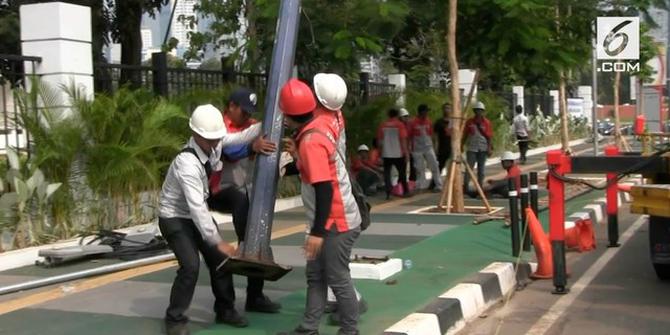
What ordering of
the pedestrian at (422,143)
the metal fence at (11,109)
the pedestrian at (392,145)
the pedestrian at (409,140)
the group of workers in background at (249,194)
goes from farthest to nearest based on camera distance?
the pedestrian at (422,143) → the pedestrian at (409,140) → the pedestrian at (392,145) → the metal fence at (11,109) → the group of workers in background at (249,194)

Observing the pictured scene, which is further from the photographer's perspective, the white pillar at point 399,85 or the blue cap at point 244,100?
the white pillar at point 399,85

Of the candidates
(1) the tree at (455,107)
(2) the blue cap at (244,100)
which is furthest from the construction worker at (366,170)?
(2) the blue cap at (244,100)

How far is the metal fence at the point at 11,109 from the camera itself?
31.6 ft

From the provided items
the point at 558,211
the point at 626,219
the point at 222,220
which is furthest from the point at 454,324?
the point at 626,219

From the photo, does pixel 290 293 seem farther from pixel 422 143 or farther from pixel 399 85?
pixel 399 85

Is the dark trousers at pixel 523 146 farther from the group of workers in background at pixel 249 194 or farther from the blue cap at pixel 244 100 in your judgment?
the blue cap at pixel 244 100

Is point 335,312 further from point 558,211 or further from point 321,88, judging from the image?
point 558,211

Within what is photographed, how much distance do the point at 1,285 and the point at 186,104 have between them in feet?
15.6

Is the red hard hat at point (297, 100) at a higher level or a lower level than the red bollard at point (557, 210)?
higher

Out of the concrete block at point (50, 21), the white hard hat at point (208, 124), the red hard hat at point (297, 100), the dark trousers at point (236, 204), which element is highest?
the concrete block at point (50, 21)

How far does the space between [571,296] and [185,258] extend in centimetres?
381

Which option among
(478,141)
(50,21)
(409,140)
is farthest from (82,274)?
(478,141)

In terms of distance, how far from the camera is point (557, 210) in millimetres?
7441

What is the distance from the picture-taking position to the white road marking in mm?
6527
